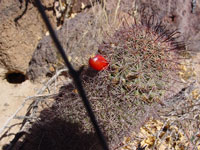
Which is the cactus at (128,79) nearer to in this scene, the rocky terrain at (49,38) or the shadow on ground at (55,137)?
the shadow on ground at (55,137)

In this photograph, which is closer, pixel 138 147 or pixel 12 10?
pixel 138 147

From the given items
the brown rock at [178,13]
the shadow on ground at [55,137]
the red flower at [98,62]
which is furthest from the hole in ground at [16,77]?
the brown rock at [178,13]

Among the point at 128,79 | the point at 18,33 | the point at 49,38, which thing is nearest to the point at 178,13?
the point at 49,38

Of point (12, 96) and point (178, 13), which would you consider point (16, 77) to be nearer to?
point (12, 96)

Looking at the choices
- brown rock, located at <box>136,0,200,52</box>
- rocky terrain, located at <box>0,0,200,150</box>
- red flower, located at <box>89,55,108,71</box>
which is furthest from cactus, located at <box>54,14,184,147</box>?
brown rock, located at <box>136,0,200,52</box>

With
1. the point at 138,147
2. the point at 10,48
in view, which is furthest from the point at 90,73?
the point at 10,48

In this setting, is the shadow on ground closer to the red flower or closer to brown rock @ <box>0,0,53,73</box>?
the red flower

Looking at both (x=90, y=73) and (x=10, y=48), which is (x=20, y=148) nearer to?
(x=90, y=73)
